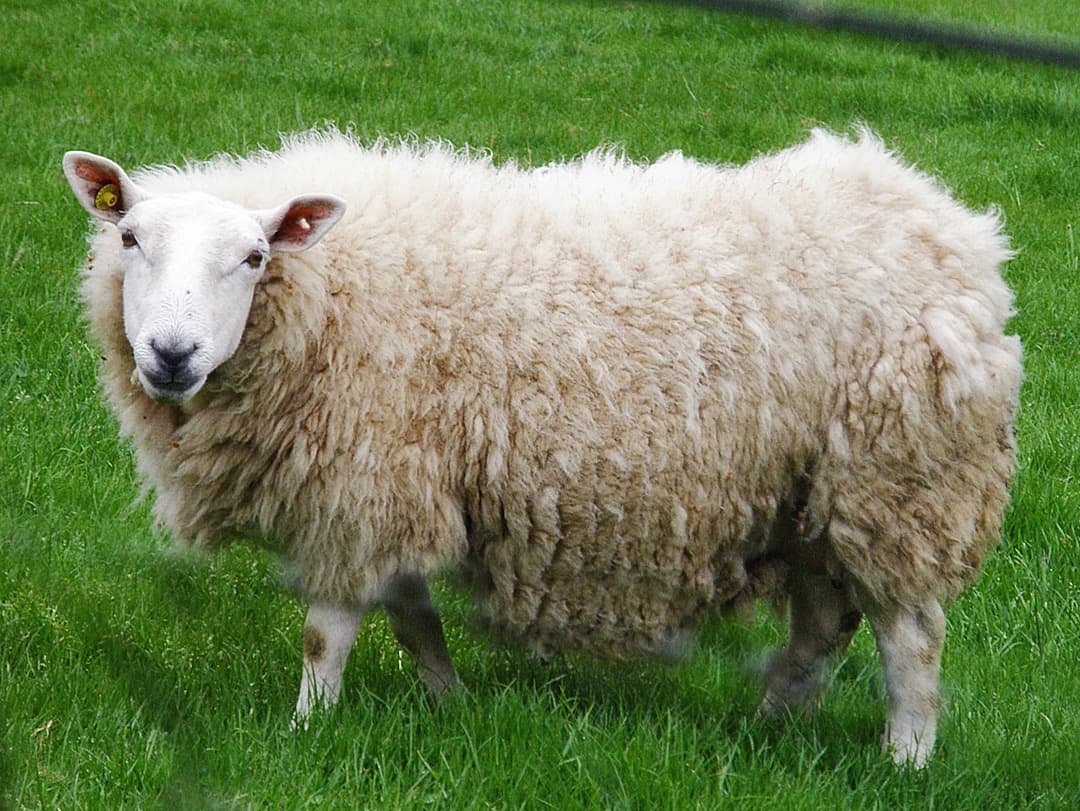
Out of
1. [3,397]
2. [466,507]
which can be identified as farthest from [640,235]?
[3,397]

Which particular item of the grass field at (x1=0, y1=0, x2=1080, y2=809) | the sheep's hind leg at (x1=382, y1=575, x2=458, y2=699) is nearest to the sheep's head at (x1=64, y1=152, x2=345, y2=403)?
the grass field at (x1=0, y1=0, x2=1080, y2=809)

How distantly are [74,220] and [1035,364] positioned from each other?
15.2 feet

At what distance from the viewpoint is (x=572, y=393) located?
3363mm

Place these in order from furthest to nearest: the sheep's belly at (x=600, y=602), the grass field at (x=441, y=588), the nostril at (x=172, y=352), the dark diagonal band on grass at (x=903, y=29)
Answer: the sheep's belly at (x=600, y=602) < the nostril at (x=172, y=352) < the grass field at (x=441, y=588) < the dark diagonal band on grass at (x=903, y=29)

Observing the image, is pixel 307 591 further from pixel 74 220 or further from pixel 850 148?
pixel 74 220

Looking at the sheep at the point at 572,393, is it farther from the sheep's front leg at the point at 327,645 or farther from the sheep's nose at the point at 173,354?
the sheep's nose at the point at 173,354

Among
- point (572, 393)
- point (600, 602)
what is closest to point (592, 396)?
point (572, 393)

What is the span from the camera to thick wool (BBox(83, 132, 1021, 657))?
3.29 metres

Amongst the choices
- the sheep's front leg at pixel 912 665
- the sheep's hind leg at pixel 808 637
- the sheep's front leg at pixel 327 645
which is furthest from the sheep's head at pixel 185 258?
the sheep's front leg at pixel 912 665

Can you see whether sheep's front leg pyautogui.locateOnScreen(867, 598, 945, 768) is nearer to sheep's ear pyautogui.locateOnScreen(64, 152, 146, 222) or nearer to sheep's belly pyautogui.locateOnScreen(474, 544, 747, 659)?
sheep's belly pyautogui.locateOnScreen(474, 544, 747, 659)

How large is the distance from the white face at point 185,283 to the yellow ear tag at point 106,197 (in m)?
0.10

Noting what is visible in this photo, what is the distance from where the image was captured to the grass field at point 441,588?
2.75 meters

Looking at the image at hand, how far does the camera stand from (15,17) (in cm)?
975

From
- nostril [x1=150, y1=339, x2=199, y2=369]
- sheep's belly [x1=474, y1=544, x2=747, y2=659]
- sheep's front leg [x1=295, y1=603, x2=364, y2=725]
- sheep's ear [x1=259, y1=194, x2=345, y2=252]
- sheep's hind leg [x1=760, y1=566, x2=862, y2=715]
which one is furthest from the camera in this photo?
sheep's hind leg [x1=760, y1=566, x2=862, y2=715]
